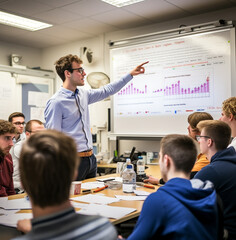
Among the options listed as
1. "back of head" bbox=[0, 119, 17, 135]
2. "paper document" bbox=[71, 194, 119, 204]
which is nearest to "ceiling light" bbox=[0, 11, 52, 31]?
"back of head" bbox=[0, 119, 17, 135]

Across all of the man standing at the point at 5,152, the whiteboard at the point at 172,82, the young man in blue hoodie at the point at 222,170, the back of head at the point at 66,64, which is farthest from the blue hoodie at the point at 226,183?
the whiteboard at the point at 172,82

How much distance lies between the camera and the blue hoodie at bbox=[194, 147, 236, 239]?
1677 millimetres

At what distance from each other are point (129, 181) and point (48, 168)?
64.4 inches

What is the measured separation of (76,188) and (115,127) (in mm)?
2767

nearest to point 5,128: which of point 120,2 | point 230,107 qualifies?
point 230,107

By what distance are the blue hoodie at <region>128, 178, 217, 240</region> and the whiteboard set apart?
2.97m

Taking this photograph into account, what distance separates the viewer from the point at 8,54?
572cm

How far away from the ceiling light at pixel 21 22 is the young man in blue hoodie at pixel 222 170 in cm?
342

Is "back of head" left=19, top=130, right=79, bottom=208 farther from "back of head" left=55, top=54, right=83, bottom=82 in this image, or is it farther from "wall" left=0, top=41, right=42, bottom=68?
"wall" left=0, top=41, right=42, bottom=68

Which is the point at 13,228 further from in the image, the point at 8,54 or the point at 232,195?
the point at 8,54

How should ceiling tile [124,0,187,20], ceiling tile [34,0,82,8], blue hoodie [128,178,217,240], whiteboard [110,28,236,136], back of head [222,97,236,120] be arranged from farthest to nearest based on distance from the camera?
whiteboard [110,28,236,136] → ceiling tile [124,0,187,20] → ceiling tile [34,0,82,8] → back of head [222,97,236,120] → blue hoodie [128,178,217,240]

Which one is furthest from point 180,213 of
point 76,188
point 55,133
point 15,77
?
point 15,77

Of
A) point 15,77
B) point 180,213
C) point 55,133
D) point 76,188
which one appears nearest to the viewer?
point 55,133

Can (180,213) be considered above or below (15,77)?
below
